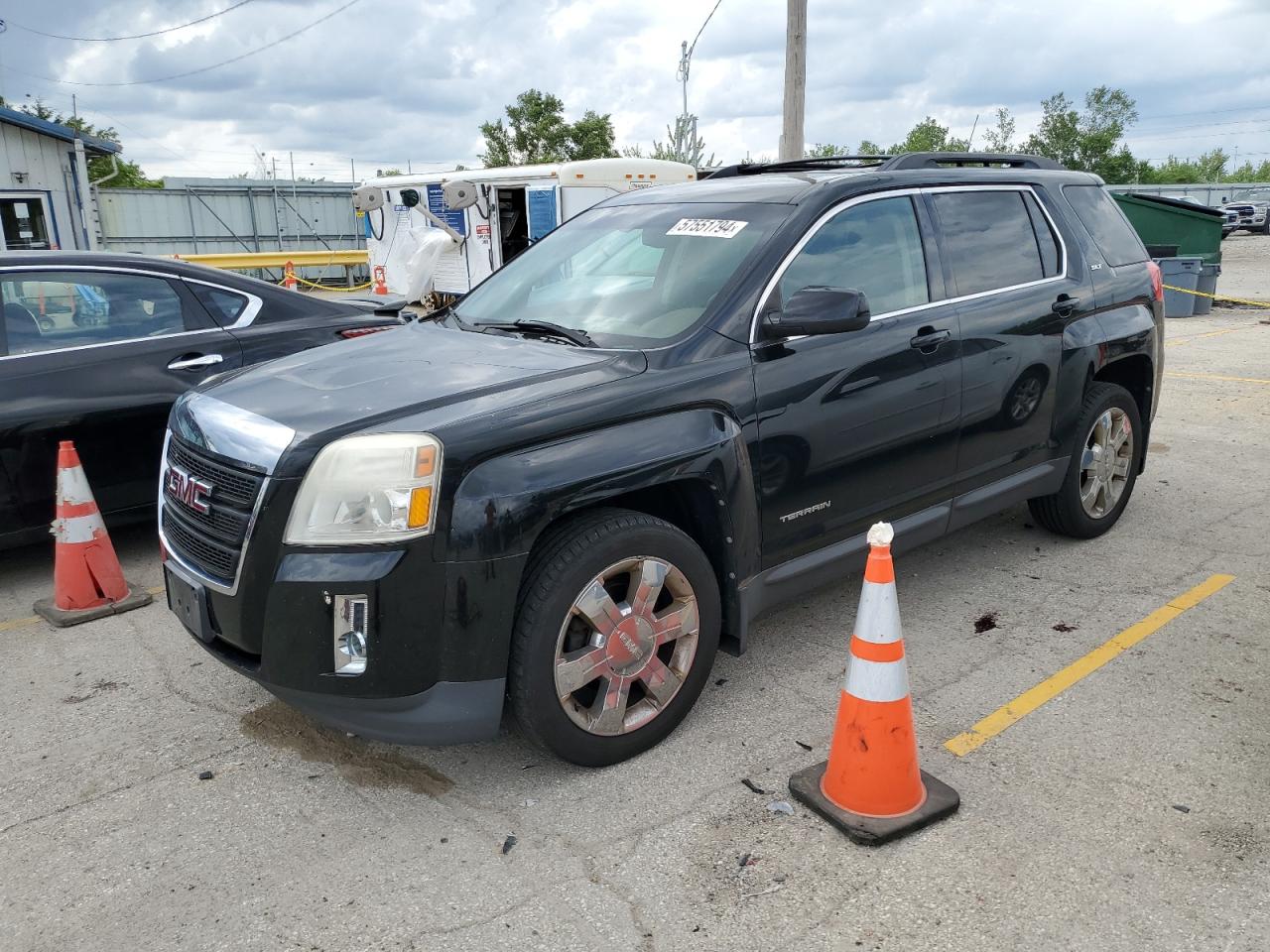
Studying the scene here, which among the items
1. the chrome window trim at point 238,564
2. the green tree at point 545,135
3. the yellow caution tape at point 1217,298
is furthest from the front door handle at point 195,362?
the green tree at point 545,135

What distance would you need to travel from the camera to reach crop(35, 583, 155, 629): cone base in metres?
4.45

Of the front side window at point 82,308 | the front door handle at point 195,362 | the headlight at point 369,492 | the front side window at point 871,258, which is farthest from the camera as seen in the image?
the front door handle at point 195,362

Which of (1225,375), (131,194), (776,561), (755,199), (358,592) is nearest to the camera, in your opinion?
(358,592)

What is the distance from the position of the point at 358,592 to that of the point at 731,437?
4.18ft

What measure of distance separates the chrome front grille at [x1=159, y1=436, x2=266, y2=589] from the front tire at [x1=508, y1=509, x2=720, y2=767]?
838mm

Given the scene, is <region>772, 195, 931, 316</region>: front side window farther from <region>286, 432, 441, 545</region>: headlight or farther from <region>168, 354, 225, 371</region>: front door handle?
<region>168, 354, 225, 371</region>: front door handle

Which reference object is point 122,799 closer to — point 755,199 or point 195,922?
point 195,922

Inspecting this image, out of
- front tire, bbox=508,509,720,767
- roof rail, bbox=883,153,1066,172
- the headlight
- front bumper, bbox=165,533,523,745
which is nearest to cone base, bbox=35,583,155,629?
front bumper, bbox=165,533,523,745

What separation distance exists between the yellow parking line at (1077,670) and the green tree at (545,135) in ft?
111

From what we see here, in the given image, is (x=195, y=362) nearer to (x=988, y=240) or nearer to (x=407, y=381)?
(x=407, y=381)

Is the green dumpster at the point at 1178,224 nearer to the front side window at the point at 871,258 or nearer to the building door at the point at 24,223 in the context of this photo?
the front side window at the point at 871,258

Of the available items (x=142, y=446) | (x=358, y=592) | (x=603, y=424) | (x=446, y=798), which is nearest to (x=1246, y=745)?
(x=603, y=424)

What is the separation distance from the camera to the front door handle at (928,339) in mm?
3848

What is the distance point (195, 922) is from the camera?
2.52 m
